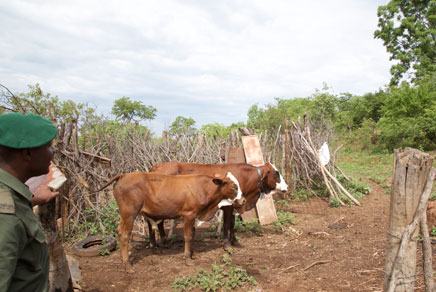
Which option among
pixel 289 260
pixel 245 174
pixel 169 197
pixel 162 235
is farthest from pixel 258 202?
pixel 169 197

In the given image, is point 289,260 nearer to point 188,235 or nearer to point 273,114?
point 188,235

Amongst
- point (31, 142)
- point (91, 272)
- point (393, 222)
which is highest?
point (31, 142)

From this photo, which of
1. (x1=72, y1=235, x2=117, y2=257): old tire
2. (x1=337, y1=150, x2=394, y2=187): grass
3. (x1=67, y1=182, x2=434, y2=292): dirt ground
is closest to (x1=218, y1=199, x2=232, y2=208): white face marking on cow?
(x1=67, y1=182, x2=434, y2=292): dirt ground

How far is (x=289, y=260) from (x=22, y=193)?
4649mm

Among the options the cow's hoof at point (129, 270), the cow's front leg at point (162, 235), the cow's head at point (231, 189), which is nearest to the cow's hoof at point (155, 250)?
the cow's front leg at point (162, 235)

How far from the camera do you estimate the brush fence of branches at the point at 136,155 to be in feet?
20.8

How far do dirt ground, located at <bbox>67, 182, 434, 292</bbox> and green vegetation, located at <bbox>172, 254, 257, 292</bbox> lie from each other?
11 cm

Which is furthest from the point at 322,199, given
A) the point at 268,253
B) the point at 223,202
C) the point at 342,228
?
the point at 223,202

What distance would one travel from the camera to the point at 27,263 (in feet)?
5.03

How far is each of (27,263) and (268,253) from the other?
479 cm

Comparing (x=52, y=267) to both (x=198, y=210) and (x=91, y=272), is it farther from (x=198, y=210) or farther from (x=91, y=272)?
(x=198, y=210)

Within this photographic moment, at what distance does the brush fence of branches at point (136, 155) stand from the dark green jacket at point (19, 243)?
4788mm

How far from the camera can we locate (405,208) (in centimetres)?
272

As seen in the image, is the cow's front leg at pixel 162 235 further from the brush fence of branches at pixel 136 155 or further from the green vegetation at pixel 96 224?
the brush fence of branches at pixel 136 155
